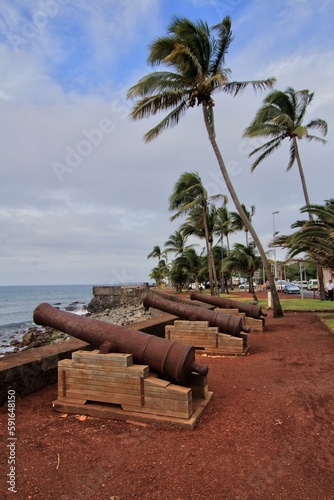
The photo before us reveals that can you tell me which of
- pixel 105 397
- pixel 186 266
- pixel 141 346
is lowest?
pixel 105 397

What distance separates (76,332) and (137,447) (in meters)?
1.80

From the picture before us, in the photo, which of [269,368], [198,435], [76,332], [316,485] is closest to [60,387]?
[76,332]

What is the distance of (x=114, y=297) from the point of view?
38.4 metres

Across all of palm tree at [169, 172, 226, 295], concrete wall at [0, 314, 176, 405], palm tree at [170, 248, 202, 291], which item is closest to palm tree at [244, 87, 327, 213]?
palm tree at [169, 172, 226, 295]

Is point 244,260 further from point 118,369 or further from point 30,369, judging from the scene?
point 118,369

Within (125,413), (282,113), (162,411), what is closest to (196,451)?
(162,411)

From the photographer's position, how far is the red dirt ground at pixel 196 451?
2732 mm

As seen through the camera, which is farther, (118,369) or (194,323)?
Answer: (194,323)

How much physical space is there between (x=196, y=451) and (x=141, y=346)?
1.33 meters

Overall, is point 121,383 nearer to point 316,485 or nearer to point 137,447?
point 137,447

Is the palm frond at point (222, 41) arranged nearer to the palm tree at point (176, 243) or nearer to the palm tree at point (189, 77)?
the palm tree at point (189, 77)

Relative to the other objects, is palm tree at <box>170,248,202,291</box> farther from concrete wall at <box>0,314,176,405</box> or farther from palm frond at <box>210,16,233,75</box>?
concrete wall at <box>0,314,176,405</box>

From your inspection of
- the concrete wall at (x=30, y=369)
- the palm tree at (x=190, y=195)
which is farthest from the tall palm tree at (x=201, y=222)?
the concrete wall at (x=30, y=369)

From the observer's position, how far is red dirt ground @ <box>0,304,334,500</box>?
273 cm
